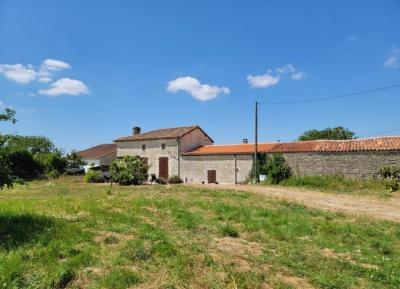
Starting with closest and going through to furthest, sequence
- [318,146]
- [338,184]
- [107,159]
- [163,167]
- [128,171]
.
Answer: [338,184], [318,146], [128,171], [163,167], [107,159]

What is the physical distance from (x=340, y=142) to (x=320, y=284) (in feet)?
75.4

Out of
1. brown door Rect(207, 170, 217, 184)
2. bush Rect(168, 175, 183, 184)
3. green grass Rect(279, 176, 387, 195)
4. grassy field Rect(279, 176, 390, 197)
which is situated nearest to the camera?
grassy field Rect(279, 176, 390, 197)

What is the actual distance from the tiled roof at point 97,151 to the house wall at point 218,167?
1920cm

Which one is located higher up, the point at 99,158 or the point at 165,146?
the point at 165,146

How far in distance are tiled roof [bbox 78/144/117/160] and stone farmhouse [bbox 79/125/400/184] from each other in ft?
30.2

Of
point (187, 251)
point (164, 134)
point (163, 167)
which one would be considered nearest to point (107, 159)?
point (164, 134)

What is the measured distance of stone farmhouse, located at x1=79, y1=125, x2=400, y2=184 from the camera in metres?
24.0

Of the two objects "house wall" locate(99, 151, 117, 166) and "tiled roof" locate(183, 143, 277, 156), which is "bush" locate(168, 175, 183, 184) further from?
"house wall" locate(99, 151, 117, 166)

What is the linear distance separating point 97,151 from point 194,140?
75.4 ft

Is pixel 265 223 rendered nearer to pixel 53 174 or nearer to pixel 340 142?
pixel 340 142

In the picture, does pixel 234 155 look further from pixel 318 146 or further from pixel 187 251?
pixel 187 251

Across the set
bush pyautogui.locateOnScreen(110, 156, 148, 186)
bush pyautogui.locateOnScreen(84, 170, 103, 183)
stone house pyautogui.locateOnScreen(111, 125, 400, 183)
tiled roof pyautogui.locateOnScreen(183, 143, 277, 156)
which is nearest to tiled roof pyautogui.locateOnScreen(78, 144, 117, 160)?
stone house pyautogui.locateOnScreen(111, 125, 400, 183)

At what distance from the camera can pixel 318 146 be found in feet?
87.4

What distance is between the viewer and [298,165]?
88.0 ft
